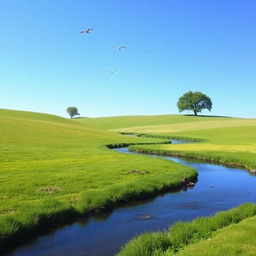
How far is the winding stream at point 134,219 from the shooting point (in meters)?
14.9

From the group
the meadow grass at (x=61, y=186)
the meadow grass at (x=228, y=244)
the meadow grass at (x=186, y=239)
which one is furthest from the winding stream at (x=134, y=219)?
the meadow grass at (x=228, y=244)

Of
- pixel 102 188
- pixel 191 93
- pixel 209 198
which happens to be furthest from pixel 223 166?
pixel 191 93

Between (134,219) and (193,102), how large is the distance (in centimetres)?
17141

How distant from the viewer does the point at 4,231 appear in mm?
15453

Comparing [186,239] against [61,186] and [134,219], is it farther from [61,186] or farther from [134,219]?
[61,186]

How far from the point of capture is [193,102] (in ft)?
611

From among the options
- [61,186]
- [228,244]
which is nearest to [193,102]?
[61,186]

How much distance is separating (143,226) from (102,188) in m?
6.93

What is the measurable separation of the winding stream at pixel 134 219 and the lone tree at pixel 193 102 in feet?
513

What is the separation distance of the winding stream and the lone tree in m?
156

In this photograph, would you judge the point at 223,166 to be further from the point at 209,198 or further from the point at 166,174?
the point at 209,198

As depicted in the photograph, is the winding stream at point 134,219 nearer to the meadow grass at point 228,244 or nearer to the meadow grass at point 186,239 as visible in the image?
the meadow grass at point 186,239

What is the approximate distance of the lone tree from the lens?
606ft

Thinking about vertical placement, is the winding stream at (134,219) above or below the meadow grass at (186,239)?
below
